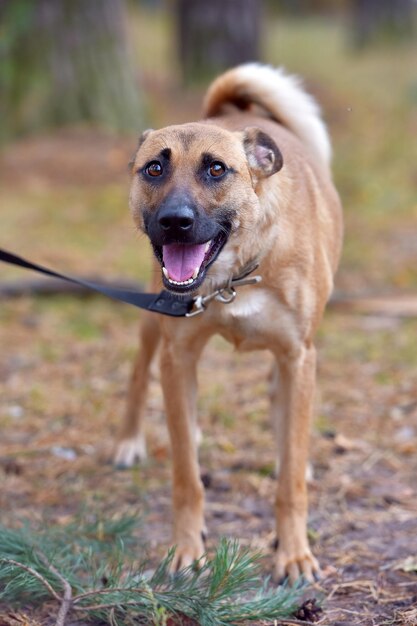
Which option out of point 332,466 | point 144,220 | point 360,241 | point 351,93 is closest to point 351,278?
point 360,241

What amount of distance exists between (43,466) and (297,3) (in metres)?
25.8

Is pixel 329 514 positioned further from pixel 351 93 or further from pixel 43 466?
pixel 351 93

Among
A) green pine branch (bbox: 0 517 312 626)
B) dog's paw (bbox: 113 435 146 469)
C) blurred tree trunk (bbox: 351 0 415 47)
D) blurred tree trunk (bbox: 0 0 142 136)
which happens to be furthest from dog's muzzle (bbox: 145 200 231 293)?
blurred tree trunk (bbox: 351 0 415 47)

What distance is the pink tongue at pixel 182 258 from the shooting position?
2.81 meters

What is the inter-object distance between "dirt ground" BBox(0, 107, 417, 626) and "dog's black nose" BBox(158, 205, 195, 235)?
44.5 inches

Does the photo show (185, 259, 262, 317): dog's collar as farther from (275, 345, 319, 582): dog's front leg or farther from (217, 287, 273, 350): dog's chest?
(275, 345, 319, 582): dog's front leg

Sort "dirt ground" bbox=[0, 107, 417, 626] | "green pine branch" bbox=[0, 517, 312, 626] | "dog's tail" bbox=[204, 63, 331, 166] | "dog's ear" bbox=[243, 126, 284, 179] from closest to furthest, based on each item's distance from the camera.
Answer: "green pine branch" bbox=[0, 517, 312, 626], "dog's ear" bbox=[243, 126, 284, 179], "dirt ground" bbox=[0, 107, 417, 626], "dog's tail" bbox=[204, 63, 331, 166]

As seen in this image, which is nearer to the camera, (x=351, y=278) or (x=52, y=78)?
(x=351, y=278)

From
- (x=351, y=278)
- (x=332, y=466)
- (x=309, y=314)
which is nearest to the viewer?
(x=309, y=314)

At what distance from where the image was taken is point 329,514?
3.68 m

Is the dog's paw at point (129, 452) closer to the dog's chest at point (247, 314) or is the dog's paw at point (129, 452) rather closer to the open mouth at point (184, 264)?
the dog's chest at point (247, 314)

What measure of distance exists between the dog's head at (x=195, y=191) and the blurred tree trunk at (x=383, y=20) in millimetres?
16737

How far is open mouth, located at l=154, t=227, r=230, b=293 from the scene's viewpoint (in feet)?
9.16

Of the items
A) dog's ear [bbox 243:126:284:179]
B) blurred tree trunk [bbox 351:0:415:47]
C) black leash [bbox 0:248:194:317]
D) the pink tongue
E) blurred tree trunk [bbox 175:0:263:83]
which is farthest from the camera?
blurred tree trunk [bbox 351:0:415:47]
